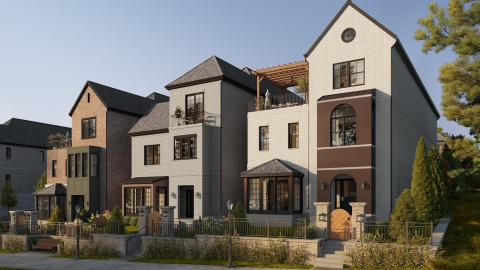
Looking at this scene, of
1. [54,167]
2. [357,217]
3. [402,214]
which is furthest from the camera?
[54,167]

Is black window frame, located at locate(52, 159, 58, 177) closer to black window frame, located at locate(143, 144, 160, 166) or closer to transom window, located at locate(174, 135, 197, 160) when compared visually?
black window frame, located at locate(143, 144, 160, 166)

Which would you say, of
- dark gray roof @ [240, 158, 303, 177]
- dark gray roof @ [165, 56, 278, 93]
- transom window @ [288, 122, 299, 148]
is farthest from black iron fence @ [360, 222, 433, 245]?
dark gray roof @ [165, 56, 278, 93]

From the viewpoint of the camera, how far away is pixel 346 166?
864 inches

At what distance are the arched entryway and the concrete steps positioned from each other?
4.40m

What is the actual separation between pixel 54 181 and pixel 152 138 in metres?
12.1

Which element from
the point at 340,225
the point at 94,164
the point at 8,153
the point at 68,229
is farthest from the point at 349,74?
the point at 8,153

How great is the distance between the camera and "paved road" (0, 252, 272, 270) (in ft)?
61.3

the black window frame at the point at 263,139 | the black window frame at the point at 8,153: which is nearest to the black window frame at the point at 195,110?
the black window frame at the point at 263,139

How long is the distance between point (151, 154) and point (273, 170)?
11.7 meters

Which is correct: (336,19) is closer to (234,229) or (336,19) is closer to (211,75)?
(211,75)

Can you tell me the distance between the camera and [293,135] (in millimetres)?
25125

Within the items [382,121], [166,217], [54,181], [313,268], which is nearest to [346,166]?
[382,121]

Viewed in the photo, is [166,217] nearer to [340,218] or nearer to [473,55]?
[340,218]

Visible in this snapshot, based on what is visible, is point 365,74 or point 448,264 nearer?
point 448,264
